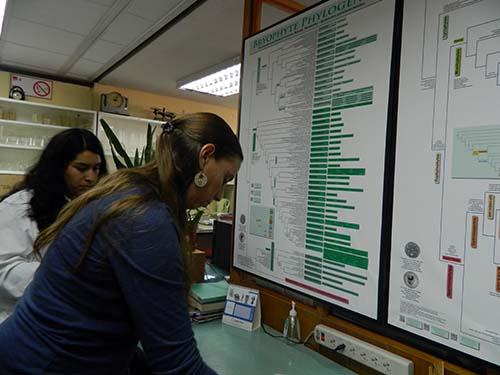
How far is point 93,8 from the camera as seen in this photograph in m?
2.64

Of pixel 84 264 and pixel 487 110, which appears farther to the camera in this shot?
pixel 487 110

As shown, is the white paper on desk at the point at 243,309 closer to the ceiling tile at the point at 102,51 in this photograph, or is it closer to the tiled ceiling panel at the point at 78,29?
the tiled ceiling panel at the point at 78,29

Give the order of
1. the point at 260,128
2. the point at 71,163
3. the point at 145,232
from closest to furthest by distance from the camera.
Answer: the point at 145,232, the point at 71,163, the point at 260,128

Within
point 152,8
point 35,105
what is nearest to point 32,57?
point 35,105

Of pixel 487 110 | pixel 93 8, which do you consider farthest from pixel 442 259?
pixel 93 8

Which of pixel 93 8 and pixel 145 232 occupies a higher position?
pixel 93 8

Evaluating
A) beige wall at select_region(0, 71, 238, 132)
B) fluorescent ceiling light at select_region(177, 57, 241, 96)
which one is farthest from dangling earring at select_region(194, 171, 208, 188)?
beige wall at select_region(0, 71, 238, 132)

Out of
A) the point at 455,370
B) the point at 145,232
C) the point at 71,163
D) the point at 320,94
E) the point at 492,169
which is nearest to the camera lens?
the point at 145,232

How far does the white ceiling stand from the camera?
2613mm

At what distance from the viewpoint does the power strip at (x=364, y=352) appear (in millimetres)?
1180

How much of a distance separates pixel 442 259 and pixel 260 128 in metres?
1.02

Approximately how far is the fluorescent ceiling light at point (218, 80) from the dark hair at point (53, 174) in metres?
2.11

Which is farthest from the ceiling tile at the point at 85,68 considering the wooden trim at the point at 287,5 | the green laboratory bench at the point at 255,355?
the green laboratory bench at the point at 255,355

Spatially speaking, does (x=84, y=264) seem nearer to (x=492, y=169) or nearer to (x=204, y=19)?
(x=492, y=169)
